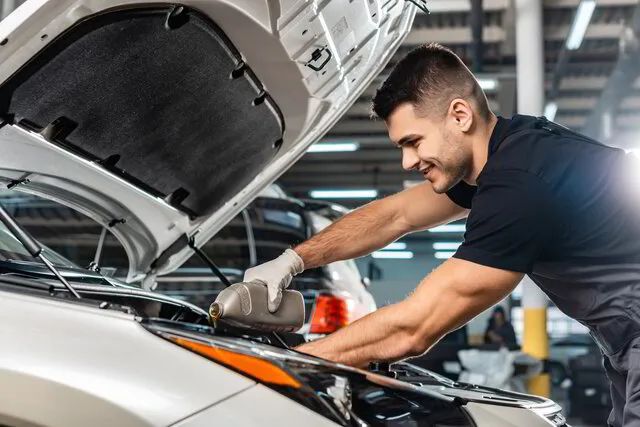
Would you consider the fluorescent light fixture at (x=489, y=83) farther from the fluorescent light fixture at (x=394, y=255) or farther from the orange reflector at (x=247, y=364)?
the fluorescent light fixture at (x=394, y=255)

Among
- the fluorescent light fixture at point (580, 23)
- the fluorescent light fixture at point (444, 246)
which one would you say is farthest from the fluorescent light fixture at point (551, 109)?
the fluorescent light fixture at point (444, 246)

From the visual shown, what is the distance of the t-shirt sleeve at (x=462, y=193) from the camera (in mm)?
2412

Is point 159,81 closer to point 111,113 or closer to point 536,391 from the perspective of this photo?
point 111,113

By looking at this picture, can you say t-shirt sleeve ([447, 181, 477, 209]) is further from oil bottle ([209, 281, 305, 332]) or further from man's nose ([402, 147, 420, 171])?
oil bottle ([209, 281, 305, 332])

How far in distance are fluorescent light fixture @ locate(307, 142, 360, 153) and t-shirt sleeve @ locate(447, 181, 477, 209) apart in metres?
10.9

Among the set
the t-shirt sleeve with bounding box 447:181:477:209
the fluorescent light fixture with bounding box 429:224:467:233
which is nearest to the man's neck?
the t-shirt sleeve with bounding box 447:181:477:209

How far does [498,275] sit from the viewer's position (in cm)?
182

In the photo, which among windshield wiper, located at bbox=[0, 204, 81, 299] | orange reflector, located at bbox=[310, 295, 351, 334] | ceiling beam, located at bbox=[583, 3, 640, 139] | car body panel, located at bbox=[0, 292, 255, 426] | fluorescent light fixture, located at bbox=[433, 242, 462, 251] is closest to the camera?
car body panel, located at bbox=[0, 292, 255, 426]

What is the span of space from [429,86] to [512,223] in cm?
49

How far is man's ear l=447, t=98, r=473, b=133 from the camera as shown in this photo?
2.05 m

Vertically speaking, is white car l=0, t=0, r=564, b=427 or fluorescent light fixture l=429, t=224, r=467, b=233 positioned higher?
fluorescent light fixture l=429, t=224, r=467, b=233

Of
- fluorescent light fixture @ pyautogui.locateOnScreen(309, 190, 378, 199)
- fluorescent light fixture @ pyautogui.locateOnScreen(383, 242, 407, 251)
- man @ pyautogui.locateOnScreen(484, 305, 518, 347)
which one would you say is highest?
fluorescent light fixture @ pyautogui.locateOnScreen(383, 242, 407, 251)

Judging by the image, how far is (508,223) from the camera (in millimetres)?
1793

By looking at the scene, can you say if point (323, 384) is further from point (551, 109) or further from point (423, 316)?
point (551, 109)
